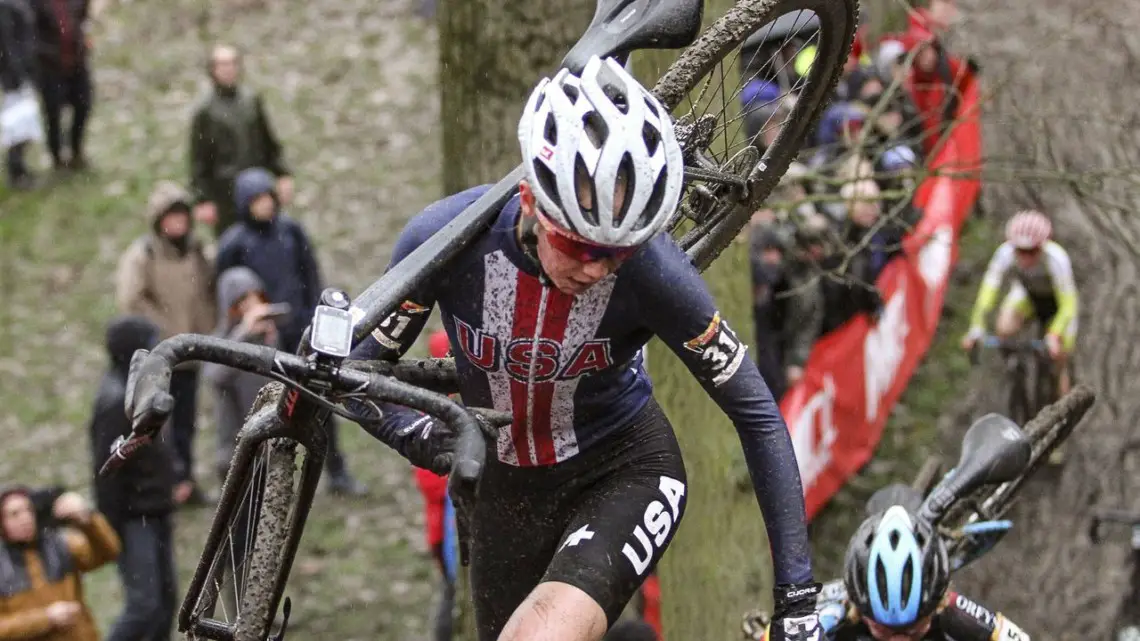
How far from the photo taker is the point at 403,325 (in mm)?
4863

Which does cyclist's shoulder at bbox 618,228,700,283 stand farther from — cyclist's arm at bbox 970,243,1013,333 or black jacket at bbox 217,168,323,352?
cyclist's arm at bbox 970,243,1013,333

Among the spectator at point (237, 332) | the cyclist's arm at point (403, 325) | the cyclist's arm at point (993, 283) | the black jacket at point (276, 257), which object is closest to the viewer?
the cyclist's arm at point (403, 325)

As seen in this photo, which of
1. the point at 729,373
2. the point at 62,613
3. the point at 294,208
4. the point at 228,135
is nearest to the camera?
the point at 729,373

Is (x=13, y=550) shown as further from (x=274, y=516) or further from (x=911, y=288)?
(x=911, y=288)

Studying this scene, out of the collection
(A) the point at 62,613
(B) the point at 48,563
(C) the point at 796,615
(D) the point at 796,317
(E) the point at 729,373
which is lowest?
(A) the point at 62,613

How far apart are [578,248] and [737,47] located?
146cm

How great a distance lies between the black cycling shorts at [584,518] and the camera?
4.84m

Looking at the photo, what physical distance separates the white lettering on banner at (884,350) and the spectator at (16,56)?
8221 mm

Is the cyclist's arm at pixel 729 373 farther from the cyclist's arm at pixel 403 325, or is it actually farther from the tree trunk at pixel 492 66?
the tree trunk at pixel 492 66

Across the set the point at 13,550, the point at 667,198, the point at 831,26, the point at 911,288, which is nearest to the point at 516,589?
the point at 667,198

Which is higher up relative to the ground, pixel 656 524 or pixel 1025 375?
pixel 656 524

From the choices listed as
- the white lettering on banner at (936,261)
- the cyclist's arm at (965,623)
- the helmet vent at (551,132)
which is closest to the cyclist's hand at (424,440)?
the helmet vent at (551,132)

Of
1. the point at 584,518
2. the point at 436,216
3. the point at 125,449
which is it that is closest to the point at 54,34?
the point at 436,216

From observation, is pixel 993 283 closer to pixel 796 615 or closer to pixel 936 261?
pixel 936 261
